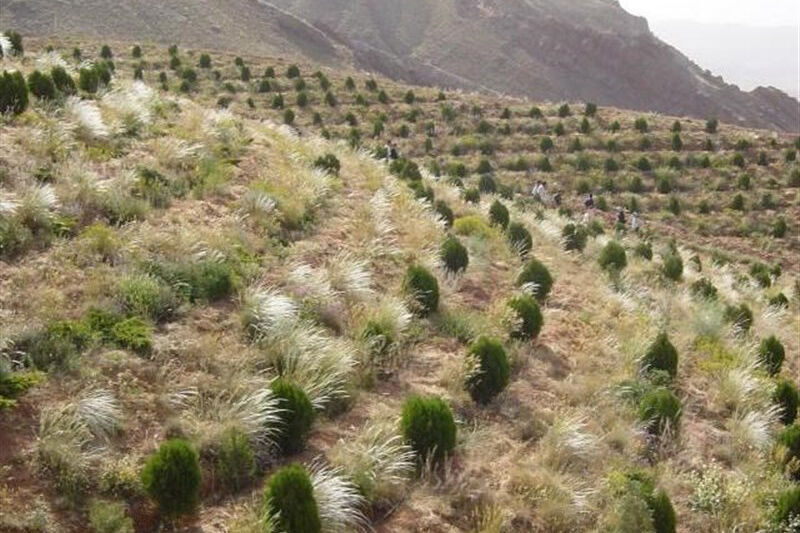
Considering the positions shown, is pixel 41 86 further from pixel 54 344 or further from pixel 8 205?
pixel 54 344

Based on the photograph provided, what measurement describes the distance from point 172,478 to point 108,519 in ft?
1.56

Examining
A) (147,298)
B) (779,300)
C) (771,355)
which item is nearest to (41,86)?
(147,298)

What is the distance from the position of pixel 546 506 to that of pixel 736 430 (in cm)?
358

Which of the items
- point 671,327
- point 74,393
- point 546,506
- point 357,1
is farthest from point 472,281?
point 357,1

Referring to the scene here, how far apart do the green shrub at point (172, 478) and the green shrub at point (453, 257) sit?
21.2 feet

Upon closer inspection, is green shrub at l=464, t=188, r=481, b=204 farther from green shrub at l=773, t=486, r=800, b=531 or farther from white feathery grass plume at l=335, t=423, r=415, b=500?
white feathery grass plume at l=335, t=423, r=415, b=500

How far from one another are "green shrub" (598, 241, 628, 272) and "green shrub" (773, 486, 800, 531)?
8.89 metres

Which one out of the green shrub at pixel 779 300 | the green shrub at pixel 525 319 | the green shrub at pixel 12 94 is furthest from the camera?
the green shrub at pixel 779 300

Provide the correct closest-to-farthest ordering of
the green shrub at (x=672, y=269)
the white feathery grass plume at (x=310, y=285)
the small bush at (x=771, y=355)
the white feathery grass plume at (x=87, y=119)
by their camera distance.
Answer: the white feathery grass plume at (x=310, y=285), the white feathery grass plume at (x=87, y=119), the small bush at (x=771, y=355), the green shrub at (x=672, y=269)

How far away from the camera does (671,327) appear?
42.1 feet

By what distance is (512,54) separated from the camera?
94500mm

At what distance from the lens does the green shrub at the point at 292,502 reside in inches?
223

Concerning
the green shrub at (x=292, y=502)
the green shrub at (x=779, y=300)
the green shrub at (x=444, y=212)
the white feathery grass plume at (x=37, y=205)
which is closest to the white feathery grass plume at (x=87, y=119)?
the white feathery grass plume at (x=37, y=205)

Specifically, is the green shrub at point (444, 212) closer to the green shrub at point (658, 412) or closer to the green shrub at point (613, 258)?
the green shrub at point (613, 258)
